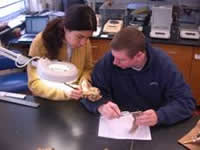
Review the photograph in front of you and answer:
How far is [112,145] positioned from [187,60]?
1.71 metres

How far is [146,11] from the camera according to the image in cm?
285

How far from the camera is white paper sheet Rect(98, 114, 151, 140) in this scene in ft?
4.14

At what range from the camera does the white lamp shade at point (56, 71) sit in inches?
37.8

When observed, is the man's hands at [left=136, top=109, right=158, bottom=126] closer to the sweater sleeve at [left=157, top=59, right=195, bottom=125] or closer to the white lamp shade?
the sweater sleeve at [left=157, top=59, right=195, bottom=125]

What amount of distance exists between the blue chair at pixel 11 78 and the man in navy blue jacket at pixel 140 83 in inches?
36.3

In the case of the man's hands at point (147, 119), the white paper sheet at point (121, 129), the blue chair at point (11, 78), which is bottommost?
the blue chair at point (11, 78)

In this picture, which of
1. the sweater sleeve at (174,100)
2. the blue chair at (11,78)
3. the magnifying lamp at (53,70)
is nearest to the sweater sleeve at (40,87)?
the magnifying lamp at (53,70)

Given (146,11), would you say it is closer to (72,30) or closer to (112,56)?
(112,56)

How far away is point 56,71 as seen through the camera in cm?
97

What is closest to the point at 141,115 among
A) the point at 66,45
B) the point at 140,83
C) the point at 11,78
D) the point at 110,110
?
the point at 110,110

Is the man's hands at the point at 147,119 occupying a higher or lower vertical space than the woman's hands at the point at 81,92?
lower

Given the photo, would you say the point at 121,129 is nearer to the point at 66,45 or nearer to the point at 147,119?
the point at 147,119

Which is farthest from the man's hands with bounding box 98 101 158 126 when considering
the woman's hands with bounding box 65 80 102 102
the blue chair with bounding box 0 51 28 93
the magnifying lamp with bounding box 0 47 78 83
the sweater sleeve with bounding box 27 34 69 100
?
the blue chair with bounding box 0 51 28 93

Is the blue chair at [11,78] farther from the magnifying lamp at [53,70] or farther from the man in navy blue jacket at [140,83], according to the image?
the magnifying lamp at [53,70]
